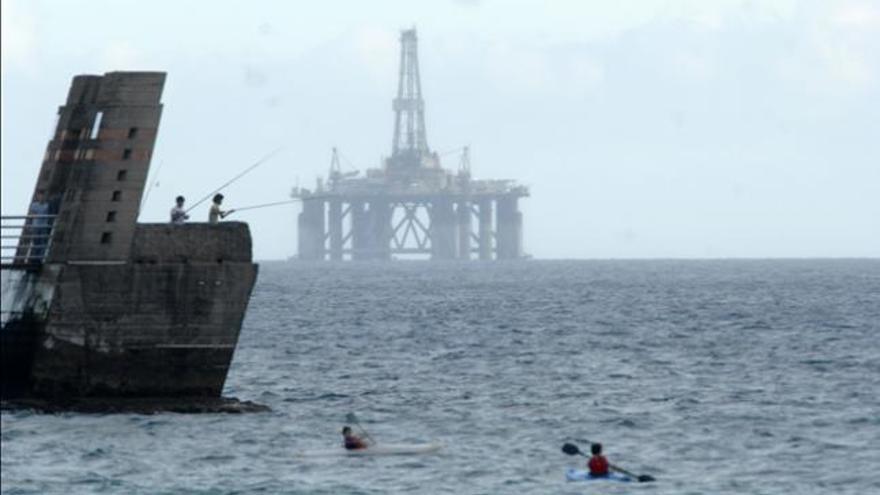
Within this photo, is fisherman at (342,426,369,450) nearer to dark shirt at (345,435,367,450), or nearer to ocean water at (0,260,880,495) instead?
dark shirt at (345,435,367,450)

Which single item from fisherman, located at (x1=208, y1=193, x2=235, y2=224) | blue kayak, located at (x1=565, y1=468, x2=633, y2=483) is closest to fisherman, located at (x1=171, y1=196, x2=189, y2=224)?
fisherman, located at (x1=208, y1=193, x2=235, y2=224)

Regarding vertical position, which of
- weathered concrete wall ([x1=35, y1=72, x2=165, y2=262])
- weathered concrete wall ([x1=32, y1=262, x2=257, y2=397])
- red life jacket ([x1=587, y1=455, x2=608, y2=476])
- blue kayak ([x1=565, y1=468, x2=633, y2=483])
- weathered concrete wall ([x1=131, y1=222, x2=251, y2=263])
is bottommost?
blue kayak ([x1=565, y1=468, x2=633, y2=483])

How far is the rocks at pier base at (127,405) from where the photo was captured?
149 feet

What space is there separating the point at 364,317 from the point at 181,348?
63.5 m

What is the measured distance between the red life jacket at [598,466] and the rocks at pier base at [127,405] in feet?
29.9

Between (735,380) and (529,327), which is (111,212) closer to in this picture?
(735,380)

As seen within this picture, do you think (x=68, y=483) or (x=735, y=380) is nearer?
(x=68, y=483)

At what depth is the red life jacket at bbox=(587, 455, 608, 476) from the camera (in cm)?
4175

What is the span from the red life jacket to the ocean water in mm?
638

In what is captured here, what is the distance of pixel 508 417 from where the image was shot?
52781 millimetres

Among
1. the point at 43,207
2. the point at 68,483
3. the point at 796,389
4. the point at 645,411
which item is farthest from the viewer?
the point at 796,389

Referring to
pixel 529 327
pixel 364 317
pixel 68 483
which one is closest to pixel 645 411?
pixel 68 483

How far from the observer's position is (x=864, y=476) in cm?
4272

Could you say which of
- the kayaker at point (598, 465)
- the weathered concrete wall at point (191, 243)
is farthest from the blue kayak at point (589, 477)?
the weathered concrete wall at point (191, 243)
